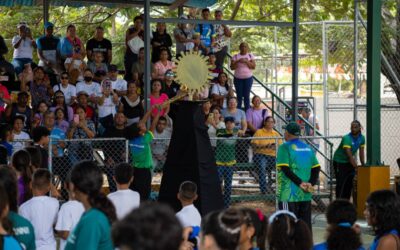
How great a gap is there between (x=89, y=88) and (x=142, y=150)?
328cm

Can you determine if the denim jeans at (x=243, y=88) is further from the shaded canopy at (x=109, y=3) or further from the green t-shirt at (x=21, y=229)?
the green t-shirt at (x=21, y=229)

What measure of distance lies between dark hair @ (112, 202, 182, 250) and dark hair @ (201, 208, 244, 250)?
1.34m

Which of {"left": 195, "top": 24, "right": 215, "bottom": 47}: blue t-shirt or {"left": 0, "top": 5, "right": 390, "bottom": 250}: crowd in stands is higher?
{"left": 195, "top": 24, "right": 215, "bottom": 47}: blue t-shirt

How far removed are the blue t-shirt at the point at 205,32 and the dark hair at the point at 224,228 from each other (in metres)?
14.6

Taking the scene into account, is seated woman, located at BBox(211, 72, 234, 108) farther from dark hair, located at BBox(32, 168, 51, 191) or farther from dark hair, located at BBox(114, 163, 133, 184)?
dark hair, located at BBox(32, 168, 51, 191)

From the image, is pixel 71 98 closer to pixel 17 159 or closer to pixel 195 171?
pixel 195 171

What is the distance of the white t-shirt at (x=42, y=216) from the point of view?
25.8 feet

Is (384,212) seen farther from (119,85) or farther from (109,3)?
(109,3)

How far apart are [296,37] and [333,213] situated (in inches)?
418

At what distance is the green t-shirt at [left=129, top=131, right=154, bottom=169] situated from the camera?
1445cm

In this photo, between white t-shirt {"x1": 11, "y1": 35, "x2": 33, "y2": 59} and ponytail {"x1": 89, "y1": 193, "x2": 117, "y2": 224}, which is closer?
ponytail {"x1": 89, "y1": 193, "x2": 117, "y2": 224}

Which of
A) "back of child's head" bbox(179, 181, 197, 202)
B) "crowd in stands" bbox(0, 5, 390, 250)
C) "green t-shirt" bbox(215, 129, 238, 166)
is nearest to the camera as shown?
"crowd in stands" bbox(0, 5, 390, 250)

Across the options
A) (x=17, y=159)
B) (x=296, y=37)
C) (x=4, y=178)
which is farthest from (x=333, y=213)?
(x=296, y=37)

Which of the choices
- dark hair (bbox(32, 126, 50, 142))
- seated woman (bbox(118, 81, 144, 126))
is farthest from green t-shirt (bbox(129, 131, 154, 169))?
dark hair (bbox(32, 126, 50, 142))
